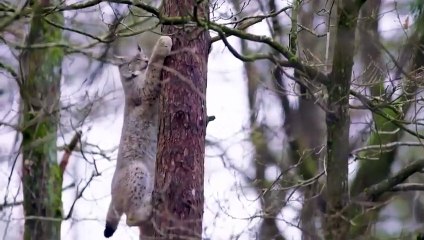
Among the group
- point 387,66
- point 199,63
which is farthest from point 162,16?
point 387,66

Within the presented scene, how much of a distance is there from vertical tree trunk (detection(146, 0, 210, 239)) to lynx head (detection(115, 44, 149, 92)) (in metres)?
0.79

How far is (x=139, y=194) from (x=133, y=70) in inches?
41.0

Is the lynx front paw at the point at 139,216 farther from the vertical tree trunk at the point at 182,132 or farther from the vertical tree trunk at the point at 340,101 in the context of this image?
the vertical tree trunk at the point at 340,101

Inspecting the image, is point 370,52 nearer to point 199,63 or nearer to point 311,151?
point 199,63

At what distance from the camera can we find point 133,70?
294 inches

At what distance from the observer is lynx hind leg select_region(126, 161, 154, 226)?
22.7ft

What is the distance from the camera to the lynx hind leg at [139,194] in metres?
6.93

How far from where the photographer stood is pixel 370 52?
531 centimetres

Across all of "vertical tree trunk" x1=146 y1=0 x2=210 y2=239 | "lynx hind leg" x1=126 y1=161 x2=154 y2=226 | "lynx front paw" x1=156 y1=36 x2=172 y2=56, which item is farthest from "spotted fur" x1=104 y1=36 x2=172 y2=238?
"vertical tree trunk" x1=146 y1=0 x2=210 y2=239

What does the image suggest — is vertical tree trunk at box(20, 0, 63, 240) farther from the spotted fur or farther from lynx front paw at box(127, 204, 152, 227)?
lynx front paw at box(127, 204, 152, 227)

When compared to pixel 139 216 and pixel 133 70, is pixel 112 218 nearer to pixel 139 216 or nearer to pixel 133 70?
pixel 139 216

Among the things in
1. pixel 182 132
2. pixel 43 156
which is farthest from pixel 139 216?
pixel 43 156

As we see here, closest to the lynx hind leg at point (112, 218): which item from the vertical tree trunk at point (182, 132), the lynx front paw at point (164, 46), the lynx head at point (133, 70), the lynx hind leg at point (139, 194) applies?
the lynx hind leg at point (139, 194)

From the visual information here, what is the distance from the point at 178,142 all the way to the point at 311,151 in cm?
183
